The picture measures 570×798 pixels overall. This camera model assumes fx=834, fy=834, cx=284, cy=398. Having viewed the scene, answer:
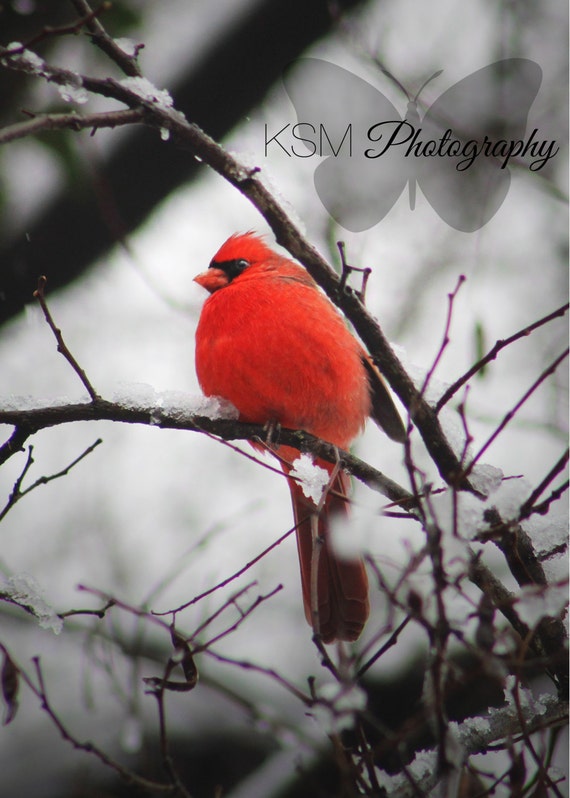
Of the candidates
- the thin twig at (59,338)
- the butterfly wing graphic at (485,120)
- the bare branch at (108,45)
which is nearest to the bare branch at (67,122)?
the bare branch at (108,45)

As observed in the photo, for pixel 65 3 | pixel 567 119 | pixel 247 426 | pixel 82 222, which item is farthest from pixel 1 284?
pixel 567 119

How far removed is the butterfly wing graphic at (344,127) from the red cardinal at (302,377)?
50cm

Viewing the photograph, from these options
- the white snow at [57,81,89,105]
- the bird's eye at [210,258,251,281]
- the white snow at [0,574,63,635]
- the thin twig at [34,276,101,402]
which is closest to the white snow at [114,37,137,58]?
the white snow at [57,81,89,105]

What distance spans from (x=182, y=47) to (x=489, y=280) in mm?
2607

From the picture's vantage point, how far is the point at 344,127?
2375 mm

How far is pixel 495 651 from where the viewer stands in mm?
1362

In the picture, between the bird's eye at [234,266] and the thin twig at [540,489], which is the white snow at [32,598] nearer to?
the thin twig at [540,489]

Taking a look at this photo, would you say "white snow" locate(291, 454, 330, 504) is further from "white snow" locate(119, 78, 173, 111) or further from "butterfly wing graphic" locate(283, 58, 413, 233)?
"white snow" locate(119, 78, 173, 111)

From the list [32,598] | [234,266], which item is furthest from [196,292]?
[32,598]

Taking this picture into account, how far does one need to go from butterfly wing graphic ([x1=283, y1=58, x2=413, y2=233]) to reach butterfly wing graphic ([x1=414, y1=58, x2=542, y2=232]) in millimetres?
213

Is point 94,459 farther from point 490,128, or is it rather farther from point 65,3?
point 490,128

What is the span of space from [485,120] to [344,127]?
0.59 meters

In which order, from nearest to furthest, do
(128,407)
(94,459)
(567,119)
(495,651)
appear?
(495,651) → (128,407) → (567,119) → (94,459)

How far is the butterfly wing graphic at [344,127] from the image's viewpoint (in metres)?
2.38
